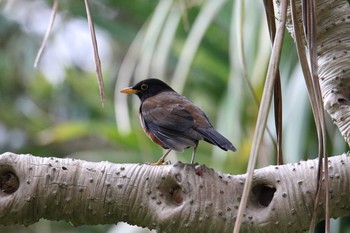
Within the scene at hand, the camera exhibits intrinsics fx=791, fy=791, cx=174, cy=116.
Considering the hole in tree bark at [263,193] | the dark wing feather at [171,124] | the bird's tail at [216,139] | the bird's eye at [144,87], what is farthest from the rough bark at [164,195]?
the bird's eye at [144,87]

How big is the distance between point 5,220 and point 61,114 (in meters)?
4.24

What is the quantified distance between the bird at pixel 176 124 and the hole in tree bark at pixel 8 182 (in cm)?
45

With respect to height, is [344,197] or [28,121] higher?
[344,197]

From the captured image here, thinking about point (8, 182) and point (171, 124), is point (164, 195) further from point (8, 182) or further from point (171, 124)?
point (171, 124)

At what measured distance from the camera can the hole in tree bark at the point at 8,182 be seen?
4.68ft

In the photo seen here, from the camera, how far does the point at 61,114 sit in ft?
18.4

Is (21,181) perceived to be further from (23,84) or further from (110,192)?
(23,84)

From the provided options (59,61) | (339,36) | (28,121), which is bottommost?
(28,121)

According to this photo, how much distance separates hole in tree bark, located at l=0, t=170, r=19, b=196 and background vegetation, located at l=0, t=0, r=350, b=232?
46 centimetres

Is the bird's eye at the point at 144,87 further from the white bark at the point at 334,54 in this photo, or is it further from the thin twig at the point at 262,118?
the thin twig at the point at 262,118

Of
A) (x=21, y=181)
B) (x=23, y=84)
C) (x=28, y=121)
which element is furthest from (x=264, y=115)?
(x=23, y=84)

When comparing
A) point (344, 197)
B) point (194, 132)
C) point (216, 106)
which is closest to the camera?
point (344, 197)

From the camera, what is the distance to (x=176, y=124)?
76.2 inches

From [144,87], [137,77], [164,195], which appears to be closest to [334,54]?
[164,195]
